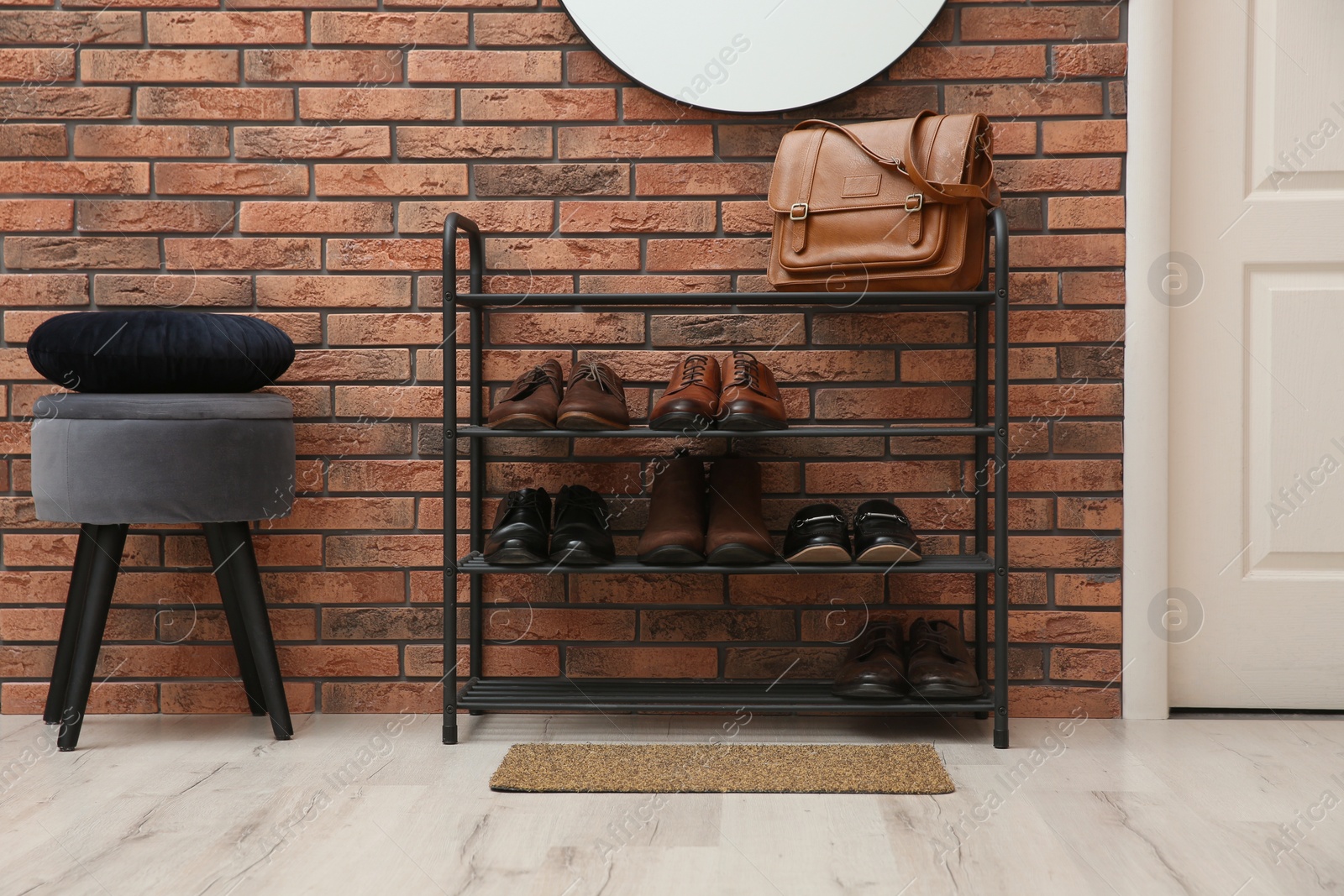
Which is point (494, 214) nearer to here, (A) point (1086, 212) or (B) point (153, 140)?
(B) point (153, 140)

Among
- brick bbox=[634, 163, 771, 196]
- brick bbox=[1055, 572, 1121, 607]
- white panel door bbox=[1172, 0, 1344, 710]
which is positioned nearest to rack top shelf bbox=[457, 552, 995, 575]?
brick bbox=[1055, 572, 1121, 607]

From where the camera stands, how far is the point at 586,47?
1878 mm

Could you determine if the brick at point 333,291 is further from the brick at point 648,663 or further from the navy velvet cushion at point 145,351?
the brick at point 648,663

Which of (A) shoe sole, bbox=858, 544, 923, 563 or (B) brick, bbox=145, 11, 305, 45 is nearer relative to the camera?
(A) shoe sole, bbox=858, 544, 923, 563

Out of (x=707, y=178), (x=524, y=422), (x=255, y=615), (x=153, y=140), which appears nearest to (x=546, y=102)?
(x=707, y=178)

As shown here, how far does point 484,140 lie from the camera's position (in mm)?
1888

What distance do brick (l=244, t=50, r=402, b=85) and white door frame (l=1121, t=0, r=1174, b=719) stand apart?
1499mm

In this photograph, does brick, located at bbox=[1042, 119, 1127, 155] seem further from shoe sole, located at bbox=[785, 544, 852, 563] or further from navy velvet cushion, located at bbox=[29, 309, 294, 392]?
navy velvet cushion, located at bbox=[29, 309, 294, 392]

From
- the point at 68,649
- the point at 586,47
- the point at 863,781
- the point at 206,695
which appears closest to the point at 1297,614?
the point at 863,781

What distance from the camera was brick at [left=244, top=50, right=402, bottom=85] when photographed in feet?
6.18

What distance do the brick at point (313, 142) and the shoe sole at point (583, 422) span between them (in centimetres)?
74

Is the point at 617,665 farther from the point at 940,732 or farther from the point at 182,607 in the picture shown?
the point at 182,607

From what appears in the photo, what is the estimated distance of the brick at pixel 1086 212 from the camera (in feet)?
6.06

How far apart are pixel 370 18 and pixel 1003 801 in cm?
188
